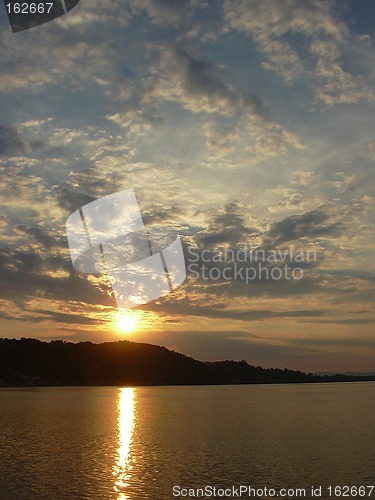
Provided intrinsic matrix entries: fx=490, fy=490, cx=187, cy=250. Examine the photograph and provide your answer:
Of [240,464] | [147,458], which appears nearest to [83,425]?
[147,458]

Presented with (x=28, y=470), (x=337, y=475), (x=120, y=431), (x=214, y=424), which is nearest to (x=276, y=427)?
(x=214, y=424)

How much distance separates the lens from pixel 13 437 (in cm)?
6469

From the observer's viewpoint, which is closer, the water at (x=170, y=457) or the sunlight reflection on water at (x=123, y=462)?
the sunlight reflection on water at (x=123, y=462)

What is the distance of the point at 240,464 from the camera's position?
45188mm

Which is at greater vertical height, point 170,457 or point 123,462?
point 123,462

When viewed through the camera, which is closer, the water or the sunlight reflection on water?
the sunlight reflection on water

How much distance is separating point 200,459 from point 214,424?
3560 cm

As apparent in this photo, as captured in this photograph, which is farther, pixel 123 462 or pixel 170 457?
pixel 170 457

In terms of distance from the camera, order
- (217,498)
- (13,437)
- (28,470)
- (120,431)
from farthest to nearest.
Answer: (120,431), (13,437), (28,470), (217,498)

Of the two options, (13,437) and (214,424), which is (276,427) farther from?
(13,437)

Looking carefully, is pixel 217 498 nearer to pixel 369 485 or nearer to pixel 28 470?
pixel 369 485

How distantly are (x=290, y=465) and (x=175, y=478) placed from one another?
11.7 m

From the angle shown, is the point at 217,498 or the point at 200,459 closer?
the point at 217,498

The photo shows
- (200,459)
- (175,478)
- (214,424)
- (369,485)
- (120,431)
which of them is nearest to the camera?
(369,485)
